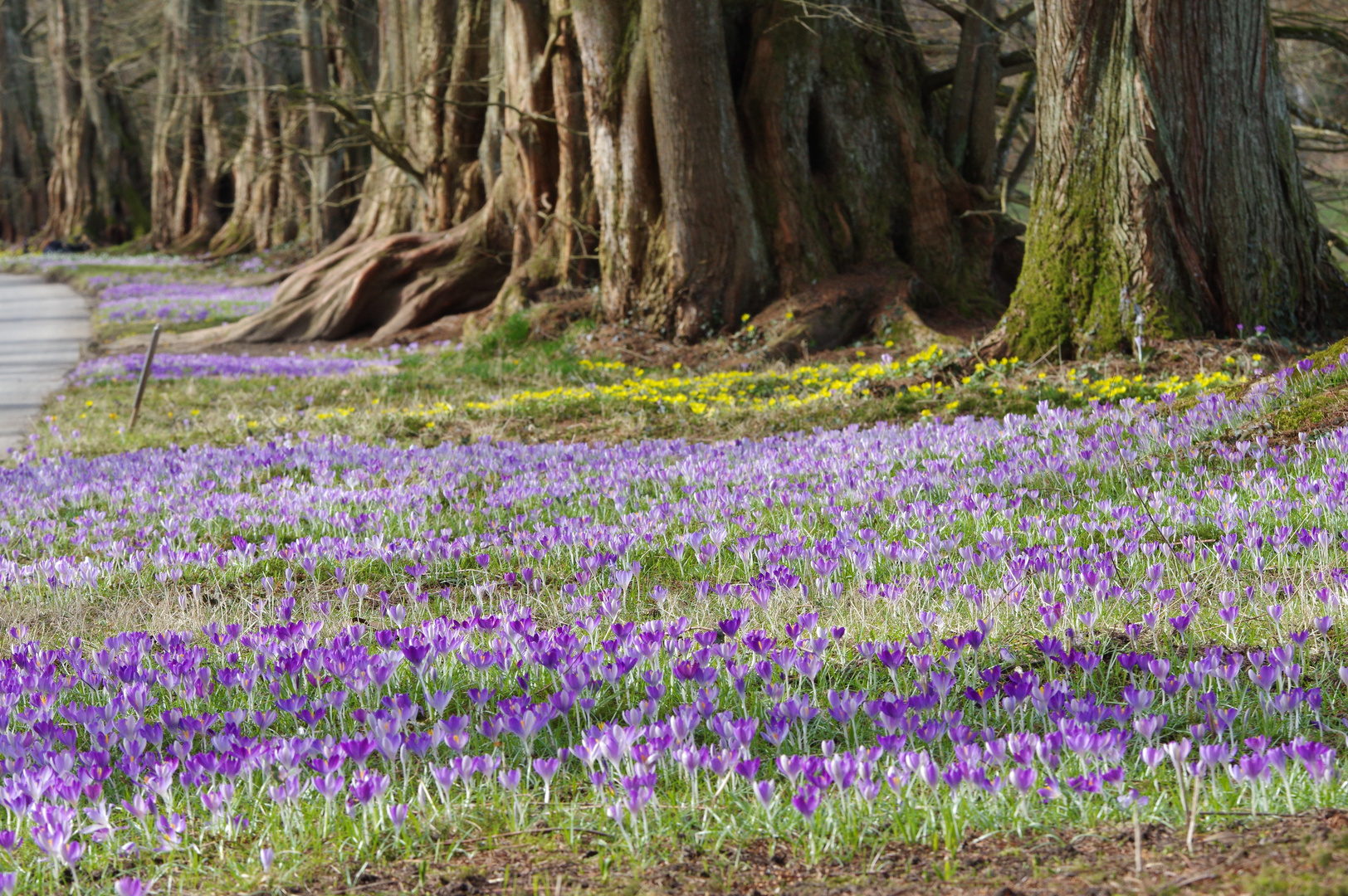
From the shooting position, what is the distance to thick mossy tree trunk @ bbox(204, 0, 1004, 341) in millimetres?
12367

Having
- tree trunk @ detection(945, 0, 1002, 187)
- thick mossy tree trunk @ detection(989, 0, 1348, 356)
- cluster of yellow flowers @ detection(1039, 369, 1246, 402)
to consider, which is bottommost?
cluster of yellow flowers @ detection(1039, 369, 1246, 402)

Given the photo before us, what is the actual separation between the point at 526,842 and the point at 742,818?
16.0 inches

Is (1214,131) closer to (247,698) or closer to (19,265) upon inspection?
(247,698)

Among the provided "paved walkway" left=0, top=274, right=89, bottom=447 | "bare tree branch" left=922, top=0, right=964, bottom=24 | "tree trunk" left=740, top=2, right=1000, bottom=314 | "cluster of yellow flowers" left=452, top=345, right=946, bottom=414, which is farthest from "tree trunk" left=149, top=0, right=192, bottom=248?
"cluster of yellow flowers" left=452, top=345, right=946, bottom=414

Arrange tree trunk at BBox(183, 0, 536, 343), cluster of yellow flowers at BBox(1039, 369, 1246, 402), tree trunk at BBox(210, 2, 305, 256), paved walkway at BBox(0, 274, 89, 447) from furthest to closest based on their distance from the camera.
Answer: tree trunk at BBox(210, 2, 305, 256), tree trunk at BBox(183, 0, 536, 343), paved walkway at BBox(0, 274, 89, 447), cluster of yellow flowers at BBox(1039, 369, 1246, 402)

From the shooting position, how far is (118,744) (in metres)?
2.80

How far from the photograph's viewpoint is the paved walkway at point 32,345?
11.9 meters

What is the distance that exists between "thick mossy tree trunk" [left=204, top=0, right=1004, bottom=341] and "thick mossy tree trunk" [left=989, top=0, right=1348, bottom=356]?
352cm

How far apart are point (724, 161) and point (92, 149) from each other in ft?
145

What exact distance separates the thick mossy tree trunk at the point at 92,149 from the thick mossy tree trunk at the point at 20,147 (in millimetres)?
4380

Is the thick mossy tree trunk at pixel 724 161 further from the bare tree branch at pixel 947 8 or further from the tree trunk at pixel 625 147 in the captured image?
the bare tree branch at pixel 947 8

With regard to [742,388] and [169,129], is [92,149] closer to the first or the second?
[169,129]

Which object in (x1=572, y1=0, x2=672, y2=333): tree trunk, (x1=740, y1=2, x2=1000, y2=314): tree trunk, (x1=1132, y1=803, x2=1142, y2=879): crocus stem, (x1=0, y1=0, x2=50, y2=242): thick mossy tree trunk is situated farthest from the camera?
(x1=0, y1=0, x2=50, y2=242): thick mossy tree trunk

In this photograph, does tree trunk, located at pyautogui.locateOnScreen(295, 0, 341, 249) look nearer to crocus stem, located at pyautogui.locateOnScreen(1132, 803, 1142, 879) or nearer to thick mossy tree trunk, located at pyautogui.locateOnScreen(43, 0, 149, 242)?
thick mossy tree trunk, located at pyautogui.locateOnScreen(43, 0, 149, 242)
